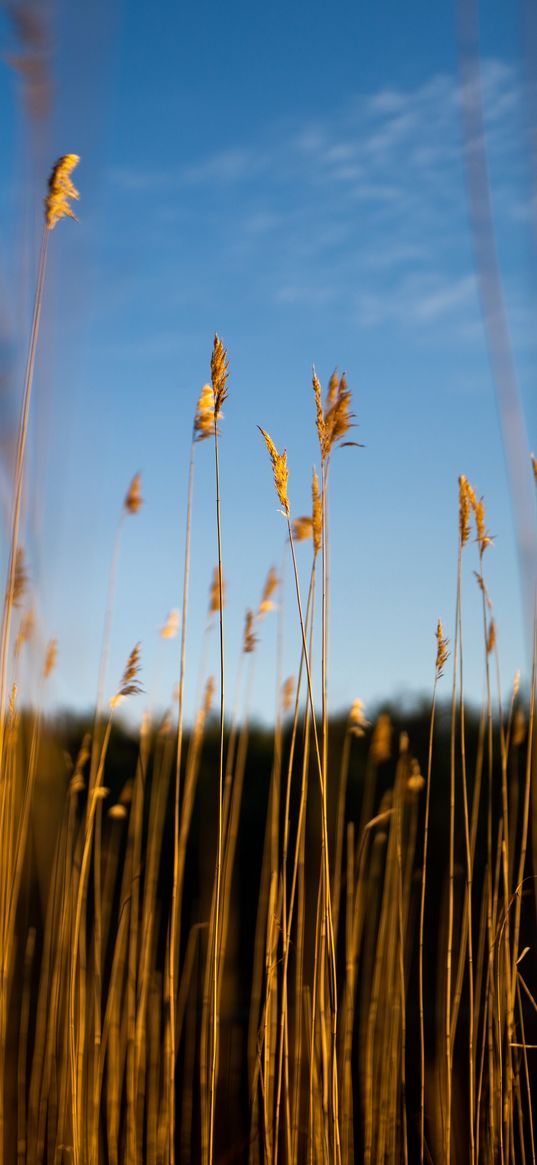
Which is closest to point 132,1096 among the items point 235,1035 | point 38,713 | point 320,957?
point 320,957

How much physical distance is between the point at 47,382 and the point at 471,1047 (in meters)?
1.13

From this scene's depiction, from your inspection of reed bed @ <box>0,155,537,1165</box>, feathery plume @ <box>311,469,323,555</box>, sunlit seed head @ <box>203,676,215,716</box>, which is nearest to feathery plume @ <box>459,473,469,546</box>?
reed bed @ <box>0,155,537,1165</box>

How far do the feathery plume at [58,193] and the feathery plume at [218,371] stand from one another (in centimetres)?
25

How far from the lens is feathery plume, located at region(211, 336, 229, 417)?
1104 millimetres

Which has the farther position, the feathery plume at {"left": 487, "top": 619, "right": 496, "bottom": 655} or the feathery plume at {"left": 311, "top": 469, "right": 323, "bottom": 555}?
the feathery plume at {"left": 487, "top": 619, "right": 496, "bottom": 655}

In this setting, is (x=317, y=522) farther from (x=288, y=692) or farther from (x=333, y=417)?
(x=288, y=692)

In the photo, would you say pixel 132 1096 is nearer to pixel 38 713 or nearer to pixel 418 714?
pixel 38 713

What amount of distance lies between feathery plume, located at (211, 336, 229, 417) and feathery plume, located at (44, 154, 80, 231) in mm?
246

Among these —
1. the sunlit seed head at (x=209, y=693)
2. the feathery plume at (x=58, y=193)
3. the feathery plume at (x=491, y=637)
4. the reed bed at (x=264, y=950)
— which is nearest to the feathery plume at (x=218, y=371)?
the reed bed at (x=264, y=950)

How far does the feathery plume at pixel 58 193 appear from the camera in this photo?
1.14m

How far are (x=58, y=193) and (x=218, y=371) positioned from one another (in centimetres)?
30

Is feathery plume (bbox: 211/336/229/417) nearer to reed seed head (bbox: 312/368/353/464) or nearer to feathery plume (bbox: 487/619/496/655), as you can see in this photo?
reed seed head (bbox: 312/368/353/464)

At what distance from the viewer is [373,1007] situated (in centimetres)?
200

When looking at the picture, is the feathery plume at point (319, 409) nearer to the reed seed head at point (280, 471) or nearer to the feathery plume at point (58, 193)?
the reed seed head at point (280, 471)
